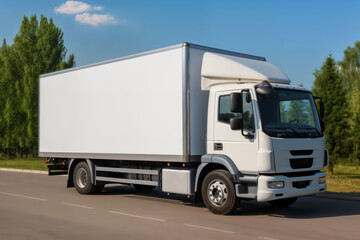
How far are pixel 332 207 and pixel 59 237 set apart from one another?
6.57m

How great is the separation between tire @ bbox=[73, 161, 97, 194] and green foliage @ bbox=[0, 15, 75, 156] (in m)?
28.3

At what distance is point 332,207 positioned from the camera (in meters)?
11.0

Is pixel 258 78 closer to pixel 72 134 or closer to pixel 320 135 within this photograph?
pixel 320 135

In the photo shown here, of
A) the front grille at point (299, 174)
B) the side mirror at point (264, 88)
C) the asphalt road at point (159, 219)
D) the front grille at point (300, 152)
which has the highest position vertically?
the side mirror at point (264, 88)

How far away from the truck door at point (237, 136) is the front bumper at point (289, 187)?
379 mm

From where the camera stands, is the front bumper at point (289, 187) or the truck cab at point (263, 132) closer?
the front bumper at point (289, 187)

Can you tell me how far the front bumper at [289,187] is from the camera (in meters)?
8.94

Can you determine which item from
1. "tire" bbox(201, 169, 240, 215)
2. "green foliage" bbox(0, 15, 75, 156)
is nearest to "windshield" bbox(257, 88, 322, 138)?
"tire" bbox(201, 169, 240, 215)

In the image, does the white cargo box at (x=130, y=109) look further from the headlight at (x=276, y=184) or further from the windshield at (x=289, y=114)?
the headlight at (x=276, y=184)

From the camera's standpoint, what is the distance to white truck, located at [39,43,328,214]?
9227mm

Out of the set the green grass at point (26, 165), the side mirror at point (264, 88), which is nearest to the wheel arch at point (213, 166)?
the side mirror at point (264, 88)

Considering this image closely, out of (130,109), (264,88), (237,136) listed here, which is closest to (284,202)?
(237,136)

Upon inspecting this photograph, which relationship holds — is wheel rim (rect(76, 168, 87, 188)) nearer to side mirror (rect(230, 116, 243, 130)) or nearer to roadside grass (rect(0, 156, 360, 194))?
side mirror (rect(230, 116, 243, 130))

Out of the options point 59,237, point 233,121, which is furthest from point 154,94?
point 59,237
